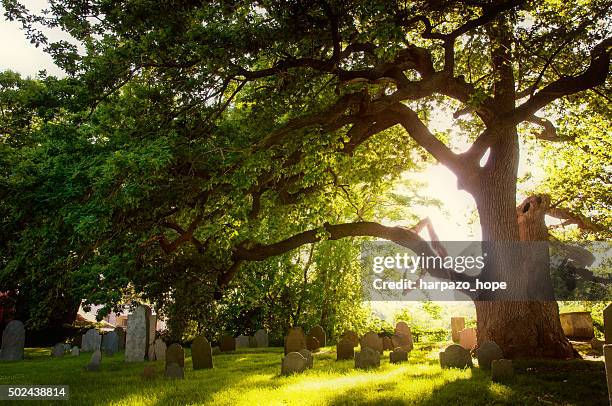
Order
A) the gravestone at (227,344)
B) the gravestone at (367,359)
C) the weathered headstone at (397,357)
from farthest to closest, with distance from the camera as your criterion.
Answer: the gravestone at (227,344), the weathered headstone at (397,357), the gravestone at (367,359)

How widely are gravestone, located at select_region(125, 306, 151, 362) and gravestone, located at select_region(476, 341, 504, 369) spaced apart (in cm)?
1022

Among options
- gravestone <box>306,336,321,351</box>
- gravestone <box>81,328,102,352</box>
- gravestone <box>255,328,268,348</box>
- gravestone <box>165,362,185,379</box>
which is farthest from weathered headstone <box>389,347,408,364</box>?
gravestone <box>81,328,102,352</box>

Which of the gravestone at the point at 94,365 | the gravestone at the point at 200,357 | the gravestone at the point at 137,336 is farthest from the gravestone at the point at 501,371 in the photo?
the gravestone at the point at 137,336

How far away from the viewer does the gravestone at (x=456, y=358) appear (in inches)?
375

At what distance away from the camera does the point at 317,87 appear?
10664 millimetres

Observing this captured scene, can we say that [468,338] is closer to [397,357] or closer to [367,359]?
[397,357]

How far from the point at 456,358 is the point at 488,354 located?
2.81 ft

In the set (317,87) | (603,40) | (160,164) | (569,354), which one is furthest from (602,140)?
(160,164)

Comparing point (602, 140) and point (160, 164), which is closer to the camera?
point (160, 164)

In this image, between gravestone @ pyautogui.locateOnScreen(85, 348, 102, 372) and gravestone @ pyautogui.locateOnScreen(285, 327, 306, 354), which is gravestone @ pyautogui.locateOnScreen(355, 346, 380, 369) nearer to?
gravestone @ pyautogui.locateOnScreen(285, 327, 306, 354)

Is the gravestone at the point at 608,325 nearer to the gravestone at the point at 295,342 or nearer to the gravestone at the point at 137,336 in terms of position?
the gravestone at the point at 295,342

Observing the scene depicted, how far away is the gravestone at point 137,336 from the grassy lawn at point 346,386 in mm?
2632

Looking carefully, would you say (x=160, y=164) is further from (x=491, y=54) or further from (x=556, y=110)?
(x=556, y=110)

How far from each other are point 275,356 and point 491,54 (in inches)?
441
